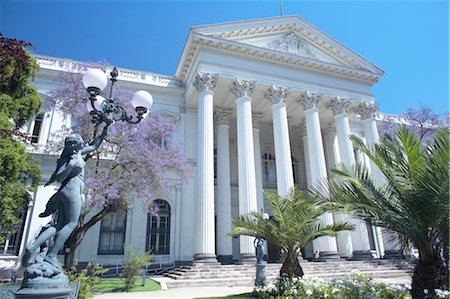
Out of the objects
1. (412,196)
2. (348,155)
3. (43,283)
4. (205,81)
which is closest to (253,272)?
(412,196)

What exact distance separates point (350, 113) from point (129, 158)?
16.8m

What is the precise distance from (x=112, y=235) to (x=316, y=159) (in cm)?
1343

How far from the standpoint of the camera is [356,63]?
22.7 m

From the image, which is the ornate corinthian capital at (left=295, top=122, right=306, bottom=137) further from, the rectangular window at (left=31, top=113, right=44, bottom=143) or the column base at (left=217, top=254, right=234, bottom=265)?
the rectangular window at (left=31, top=113, right=44, bottom=143)

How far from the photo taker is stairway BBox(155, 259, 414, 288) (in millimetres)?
12703

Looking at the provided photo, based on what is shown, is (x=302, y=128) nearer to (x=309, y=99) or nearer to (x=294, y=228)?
(x=309, y=99)

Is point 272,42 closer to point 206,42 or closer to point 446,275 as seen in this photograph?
point 206,42

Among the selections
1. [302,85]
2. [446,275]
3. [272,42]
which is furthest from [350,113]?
[446,275]

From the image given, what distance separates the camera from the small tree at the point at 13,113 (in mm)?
10219

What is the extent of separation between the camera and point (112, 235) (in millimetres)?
18562

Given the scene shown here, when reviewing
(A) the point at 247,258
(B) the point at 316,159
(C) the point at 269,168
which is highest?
(C) the point at 269,168

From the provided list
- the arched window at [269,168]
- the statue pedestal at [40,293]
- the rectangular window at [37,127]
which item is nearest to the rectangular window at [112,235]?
the rectangular window at [37,127]

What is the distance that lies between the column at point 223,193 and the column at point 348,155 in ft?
23.3

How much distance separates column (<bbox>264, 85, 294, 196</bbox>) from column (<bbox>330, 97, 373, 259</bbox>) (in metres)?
3.89
